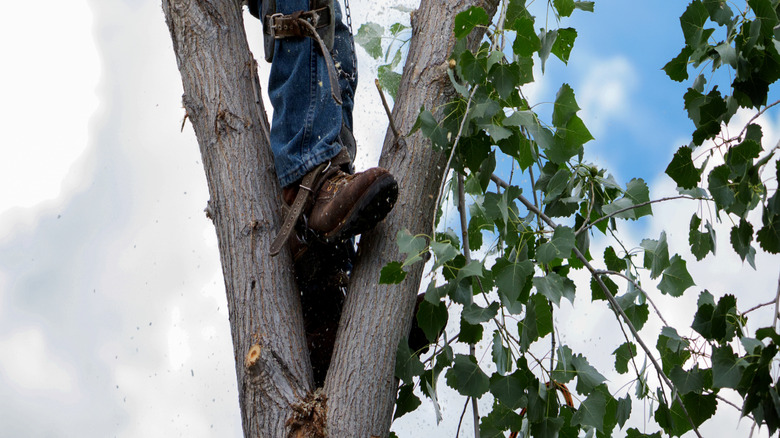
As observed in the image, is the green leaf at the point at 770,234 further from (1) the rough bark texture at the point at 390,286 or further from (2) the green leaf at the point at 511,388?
(1) the rough bark texture at the point at 390,286

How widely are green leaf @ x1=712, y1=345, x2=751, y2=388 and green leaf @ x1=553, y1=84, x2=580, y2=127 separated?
0.48m

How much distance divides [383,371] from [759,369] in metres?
0.68

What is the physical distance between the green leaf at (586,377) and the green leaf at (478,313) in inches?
9.1

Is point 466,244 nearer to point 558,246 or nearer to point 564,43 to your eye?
point 558,246

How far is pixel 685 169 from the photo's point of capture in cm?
143

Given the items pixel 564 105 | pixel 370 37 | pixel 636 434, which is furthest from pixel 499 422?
pixel 370 37

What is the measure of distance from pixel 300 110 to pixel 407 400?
641 mm

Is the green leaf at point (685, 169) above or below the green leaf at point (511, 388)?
above

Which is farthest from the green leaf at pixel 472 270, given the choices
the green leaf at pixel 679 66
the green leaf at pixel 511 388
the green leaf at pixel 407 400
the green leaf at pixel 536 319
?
the green leaf at pixel 679 66

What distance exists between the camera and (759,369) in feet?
4.07

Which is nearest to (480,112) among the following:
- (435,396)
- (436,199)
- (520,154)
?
(520,154)

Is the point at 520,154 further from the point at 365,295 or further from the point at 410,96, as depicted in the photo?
the point at 365,295

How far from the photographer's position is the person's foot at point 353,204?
5.08ft

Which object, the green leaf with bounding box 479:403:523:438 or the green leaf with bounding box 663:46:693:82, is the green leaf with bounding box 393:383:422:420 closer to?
the green leaf with bounding box 479:403:523:438
